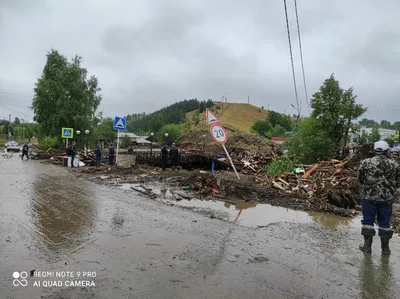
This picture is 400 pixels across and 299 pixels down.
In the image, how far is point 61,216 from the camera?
6.48m

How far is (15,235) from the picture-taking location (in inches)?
203

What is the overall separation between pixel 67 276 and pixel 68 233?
179cm

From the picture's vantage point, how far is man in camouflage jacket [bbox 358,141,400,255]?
195 inches

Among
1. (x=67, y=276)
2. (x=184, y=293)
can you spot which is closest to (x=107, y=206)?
(x=67, y=276)

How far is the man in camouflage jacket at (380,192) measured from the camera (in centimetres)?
495

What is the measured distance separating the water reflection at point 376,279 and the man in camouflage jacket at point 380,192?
0.38m

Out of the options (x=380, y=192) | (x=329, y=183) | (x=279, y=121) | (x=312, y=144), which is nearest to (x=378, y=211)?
(x=380, y=192)

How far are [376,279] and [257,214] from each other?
3643mm

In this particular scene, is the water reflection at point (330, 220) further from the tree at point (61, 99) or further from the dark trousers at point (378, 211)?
the tree at point (61, 99)

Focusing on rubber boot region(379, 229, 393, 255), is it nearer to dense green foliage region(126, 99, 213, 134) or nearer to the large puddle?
the large puddle

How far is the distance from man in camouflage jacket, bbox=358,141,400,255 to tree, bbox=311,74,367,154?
47.5ft

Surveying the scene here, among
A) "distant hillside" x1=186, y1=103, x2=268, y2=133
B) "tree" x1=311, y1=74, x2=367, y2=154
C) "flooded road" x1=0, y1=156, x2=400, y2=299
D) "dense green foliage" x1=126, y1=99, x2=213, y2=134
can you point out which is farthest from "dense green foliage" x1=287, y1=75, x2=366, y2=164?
"dense green foliage" x1=126, y1=99, x2=213, y2=134

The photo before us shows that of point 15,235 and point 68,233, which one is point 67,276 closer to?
point 68,233

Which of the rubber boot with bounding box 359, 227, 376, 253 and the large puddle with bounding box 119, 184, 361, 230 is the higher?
the rubber boot with bounding box 359, 227, 376, 253
